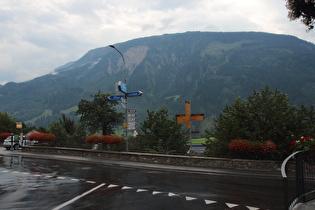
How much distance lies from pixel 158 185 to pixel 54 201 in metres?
4.21

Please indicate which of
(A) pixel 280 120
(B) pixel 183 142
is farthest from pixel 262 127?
(B) pixel 183 142

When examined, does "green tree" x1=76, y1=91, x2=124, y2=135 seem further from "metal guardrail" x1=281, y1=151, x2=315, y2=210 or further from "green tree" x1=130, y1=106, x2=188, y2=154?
"metal guardrail" x1=281, y1=151, x2=315, y2=210

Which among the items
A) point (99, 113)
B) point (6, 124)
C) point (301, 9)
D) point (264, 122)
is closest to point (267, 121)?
point (264, 122)

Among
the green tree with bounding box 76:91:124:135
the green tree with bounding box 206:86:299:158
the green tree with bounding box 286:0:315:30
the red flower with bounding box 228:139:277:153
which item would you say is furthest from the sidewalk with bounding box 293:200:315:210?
the green tree with bounding box 76:91:124:135

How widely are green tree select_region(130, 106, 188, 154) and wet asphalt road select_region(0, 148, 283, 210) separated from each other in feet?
51.4

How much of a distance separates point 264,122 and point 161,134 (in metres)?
13.1

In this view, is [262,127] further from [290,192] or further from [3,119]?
[3,119]

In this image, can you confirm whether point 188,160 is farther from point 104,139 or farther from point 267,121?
point 104,139

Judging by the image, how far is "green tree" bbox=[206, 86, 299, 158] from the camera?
58.5 feet

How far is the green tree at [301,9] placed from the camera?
7.46m

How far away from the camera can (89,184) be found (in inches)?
431

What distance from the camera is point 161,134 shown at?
96.2 feet

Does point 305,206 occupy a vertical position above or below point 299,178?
below

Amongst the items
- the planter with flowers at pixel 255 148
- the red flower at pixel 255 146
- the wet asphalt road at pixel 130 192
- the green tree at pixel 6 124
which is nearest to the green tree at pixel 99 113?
the planter with flowers at pixel 255 148
